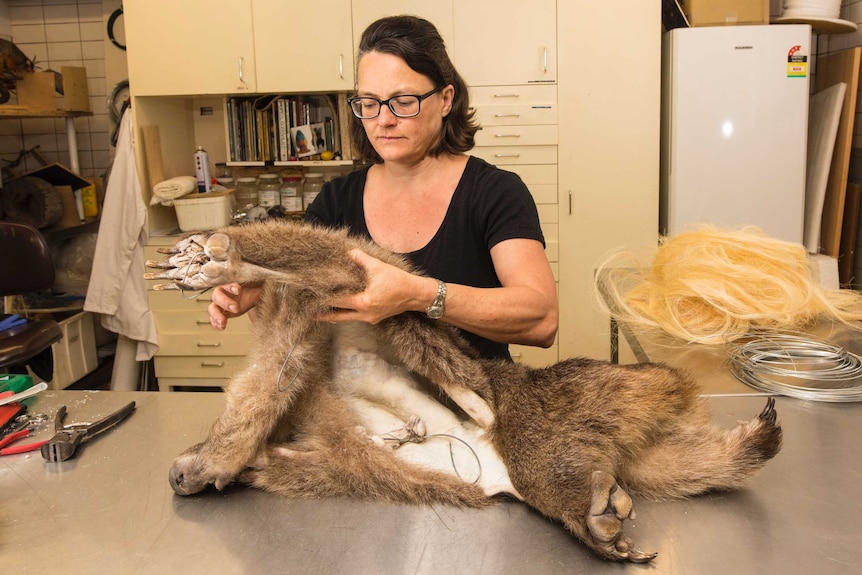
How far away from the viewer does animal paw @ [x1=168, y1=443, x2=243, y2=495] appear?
55.8 inches

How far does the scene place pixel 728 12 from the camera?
13.7 ft

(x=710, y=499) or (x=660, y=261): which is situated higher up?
(x=660, y=261)

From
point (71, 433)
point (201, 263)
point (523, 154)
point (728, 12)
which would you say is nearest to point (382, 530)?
point (201, 263)

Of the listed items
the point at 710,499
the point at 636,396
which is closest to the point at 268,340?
the point at 636,396

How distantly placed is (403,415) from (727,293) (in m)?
1.25

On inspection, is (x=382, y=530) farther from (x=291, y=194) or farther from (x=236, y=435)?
(x=291, y=194)

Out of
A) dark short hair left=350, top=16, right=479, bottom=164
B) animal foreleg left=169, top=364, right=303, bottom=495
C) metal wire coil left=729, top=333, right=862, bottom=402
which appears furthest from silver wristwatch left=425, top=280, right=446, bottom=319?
metal wire coil left=729, top=333, right=862, bottom=402

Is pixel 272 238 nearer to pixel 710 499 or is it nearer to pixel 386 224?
pixel 386 224

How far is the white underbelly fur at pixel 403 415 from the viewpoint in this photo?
143 cm

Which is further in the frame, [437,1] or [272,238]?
[437,1]

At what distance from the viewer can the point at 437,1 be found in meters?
4.24

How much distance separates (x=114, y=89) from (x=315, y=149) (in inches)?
55.1

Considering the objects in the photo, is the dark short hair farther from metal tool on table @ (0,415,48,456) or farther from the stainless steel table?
metal tool on table @ (0,415,48,456)

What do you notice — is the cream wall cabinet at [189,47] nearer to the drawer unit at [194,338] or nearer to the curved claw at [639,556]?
the drawer unit at [194,338]
